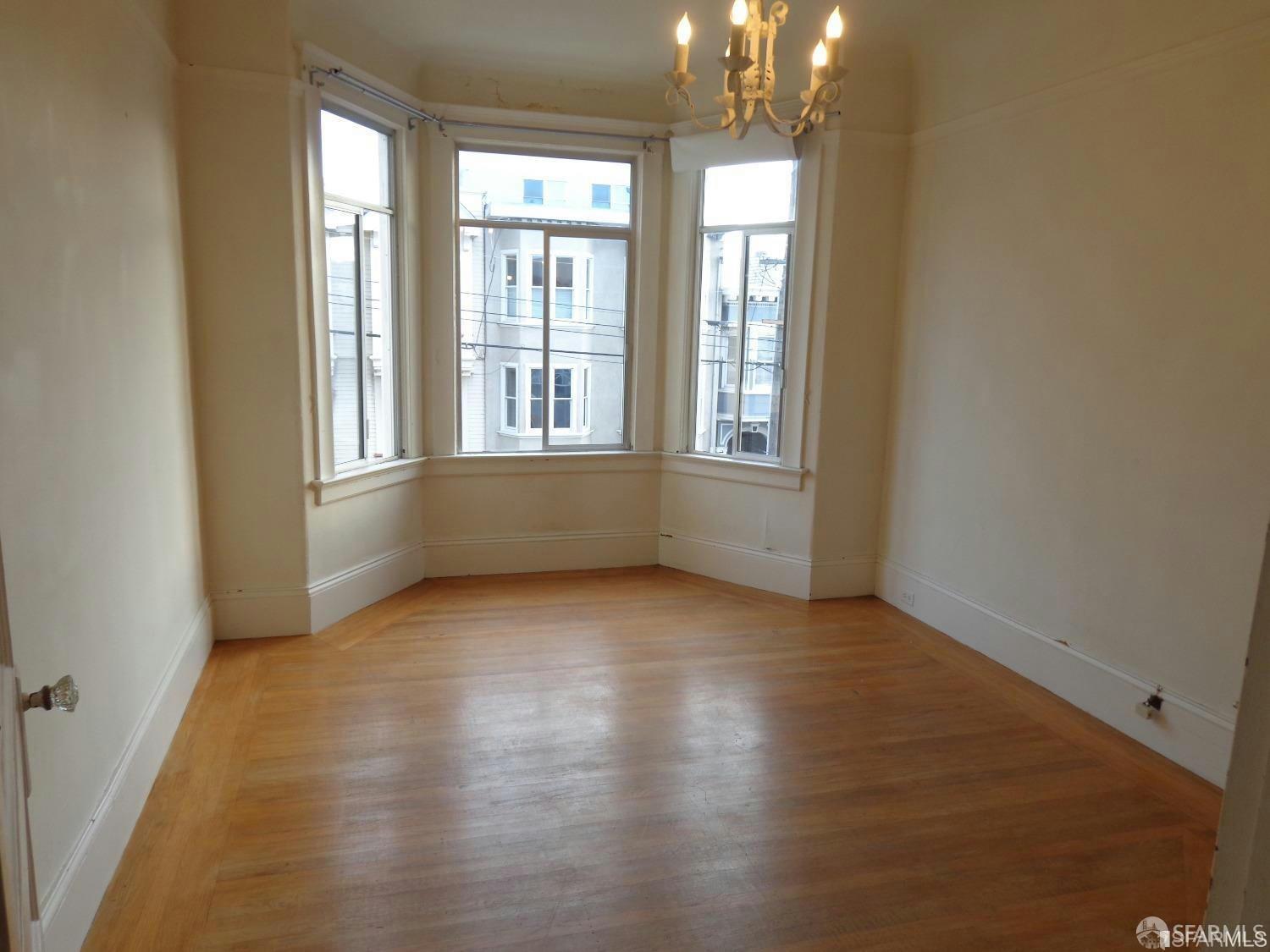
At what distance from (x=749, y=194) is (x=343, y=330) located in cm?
245

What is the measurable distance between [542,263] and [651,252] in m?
0.68

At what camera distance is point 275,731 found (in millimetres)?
3152

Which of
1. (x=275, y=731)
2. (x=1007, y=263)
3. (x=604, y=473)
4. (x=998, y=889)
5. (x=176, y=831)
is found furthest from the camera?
(x=604, y=473)

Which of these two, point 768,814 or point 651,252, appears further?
point 651,252

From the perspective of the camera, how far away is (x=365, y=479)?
443 centimetres

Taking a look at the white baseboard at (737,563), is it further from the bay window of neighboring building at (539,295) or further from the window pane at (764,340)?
the bay window of neighboring building at (539,295)

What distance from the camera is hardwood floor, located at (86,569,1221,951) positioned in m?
2.20

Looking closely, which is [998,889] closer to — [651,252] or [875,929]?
[875,929]

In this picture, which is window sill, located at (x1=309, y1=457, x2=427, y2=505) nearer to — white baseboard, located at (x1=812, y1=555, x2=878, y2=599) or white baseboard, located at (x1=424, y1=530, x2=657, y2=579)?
white baseboard, located at (x1=424, y1=530, x2=657, y2=579)

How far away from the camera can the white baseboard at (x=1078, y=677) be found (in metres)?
2.95

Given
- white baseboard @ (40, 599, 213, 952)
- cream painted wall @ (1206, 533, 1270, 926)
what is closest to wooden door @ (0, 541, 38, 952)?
white baseboard @ (40, 599, 213, 952)

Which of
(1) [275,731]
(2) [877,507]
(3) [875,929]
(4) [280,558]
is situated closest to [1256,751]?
(3) [875,929]

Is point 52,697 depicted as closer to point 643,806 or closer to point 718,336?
point 643,806

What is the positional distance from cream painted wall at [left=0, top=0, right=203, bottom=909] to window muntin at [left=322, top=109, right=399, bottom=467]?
0.92 m
